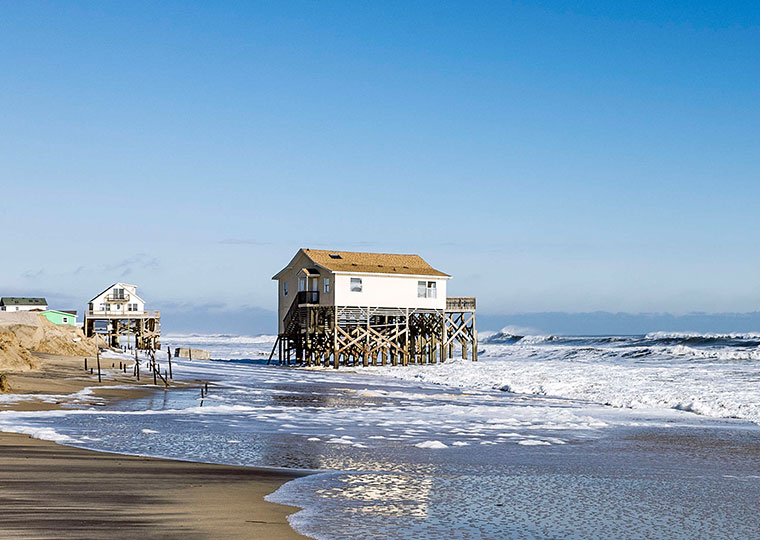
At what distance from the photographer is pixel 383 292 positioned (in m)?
46.1

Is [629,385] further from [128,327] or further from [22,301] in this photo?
[22,301]

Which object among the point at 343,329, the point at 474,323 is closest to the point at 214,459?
the point at 343,329

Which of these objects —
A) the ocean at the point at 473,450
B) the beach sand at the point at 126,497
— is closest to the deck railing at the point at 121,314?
the ocean at the point at 473,450

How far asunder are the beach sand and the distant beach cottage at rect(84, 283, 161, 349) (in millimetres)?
68277

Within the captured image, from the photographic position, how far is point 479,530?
679 cm

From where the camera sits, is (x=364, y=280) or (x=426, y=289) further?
(x=426, y=289)

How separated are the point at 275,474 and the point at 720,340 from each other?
67.5 metres

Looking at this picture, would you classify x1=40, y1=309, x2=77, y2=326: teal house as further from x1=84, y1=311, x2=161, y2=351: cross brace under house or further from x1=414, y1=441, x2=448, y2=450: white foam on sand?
x1=414, y1=441, x2=448, y2=450: white foam on sand

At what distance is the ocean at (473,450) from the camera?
7258 mm

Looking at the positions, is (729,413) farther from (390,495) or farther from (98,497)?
(98,497)

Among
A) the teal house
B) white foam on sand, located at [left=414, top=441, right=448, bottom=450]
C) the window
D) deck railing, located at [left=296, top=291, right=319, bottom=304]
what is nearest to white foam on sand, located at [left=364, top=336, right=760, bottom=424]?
the window

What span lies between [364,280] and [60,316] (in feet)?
178

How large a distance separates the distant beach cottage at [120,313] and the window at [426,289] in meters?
37.3

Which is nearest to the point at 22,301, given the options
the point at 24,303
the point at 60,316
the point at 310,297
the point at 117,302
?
the point at 24,303
